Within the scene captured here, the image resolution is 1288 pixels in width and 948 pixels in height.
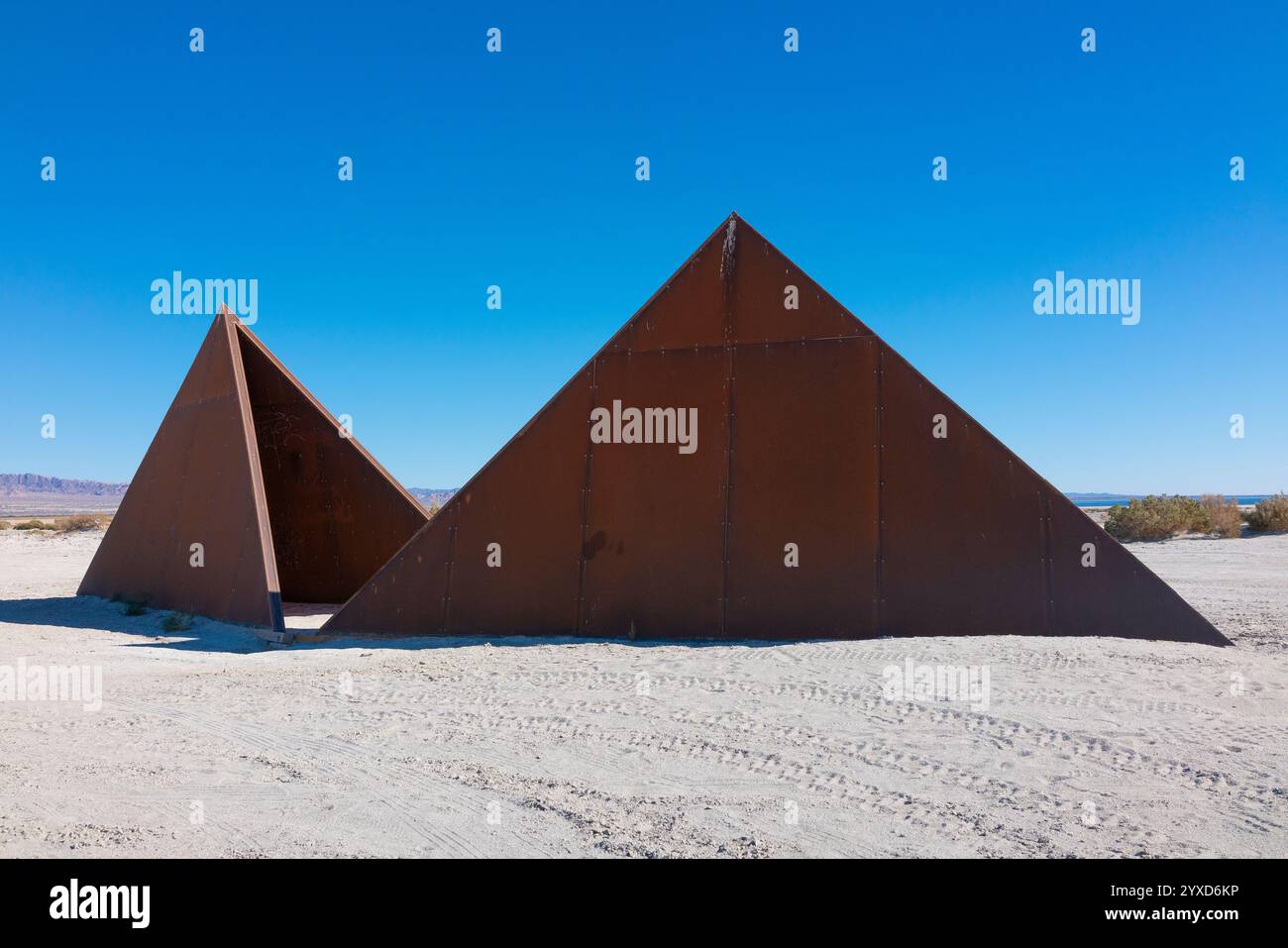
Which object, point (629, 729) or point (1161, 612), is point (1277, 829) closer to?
point (629, 729)

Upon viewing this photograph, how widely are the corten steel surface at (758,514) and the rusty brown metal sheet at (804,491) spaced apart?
2 centimetres

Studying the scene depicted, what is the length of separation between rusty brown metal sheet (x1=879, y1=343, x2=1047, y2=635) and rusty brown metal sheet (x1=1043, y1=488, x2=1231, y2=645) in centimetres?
18

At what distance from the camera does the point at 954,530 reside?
8.52 metres

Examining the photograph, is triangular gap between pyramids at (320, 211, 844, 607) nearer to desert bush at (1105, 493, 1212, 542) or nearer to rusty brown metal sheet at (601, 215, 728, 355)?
rusty brown metal sheet at (601, 215, 728, 355)

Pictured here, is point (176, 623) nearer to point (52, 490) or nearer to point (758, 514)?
point (758, 514)

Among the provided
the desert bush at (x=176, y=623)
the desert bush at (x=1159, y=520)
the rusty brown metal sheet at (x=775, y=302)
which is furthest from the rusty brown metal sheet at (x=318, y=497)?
the desert bush at (x=1159, y=520)

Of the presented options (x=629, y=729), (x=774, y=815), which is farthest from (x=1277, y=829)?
(x=629, y=729)

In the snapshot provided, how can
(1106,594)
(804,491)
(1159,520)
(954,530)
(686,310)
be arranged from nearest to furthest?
1. (1106,594)
2. (954,530)
3. (804,491)
4. (686,310)
5. (1159,520)

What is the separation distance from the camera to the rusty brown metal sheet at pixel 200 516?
1052 cm

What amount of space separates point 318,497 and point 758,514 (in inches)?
327

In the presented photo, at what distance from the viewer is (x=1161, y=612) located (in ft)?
26.7

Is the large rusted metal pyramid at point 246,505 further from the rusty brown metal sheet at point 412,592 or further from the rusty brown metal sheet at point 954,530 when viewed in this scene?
the rusty brown metal sheet at point 954,530

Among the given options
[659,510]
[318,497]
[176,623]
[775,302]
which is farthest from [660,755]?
[318,497]
